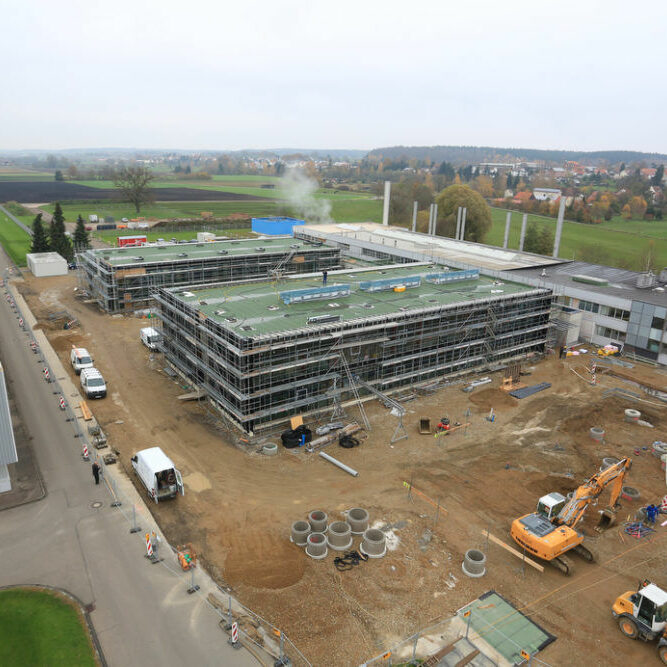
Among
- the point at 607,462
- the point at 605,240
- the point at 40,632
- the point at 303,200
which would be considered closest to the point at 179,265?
the point at 40,632

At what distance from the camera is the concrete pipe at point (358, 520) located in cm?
2688

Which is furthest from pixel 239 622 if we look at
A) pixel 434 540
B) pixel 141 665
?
pixel 434 540

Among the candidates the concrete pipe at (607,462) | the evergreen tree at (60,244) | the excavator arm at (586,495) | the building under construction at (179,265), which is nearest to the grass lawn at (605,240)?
the building under construction at (179,265)

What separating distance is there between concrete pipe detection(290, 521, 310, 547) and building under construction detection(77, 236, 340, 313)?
3725cm

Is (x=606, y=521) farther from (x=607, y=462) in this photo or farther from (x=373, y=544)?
(x=373, y=544)

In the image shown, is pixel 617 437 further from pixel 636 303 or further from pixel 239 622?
pixel 239 622

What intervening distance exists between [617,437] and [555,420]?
14.4ft

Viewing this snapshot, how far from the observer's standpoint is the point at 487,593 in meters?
23.4

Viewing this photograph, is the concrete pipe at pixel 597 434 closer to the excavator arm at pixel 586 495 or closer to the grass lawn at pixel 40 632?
the excavator arm at pixel 586 495

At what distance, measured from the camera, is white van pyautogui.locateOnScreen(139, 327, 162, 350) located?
166ft

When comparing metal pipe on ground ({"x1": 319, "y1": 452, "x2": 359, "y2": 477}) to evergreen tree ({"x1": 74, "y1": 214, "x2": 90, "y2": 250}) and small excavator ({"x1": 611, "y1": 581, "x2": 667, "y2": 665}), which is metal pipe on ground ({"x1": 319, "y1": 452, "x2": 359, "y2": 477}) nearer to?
→ small excavator ({"x1": 611, "y1": 581, "x2": 667, "y2": 665})

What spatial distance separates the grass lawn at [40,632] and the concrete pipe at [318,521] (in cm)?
1098

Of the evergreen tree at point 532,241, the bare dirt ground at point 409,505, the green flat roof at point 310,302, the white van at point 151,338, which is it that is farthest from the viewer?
the evergreen tree at point 532,241

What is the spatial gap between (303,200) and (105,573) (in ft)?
460
